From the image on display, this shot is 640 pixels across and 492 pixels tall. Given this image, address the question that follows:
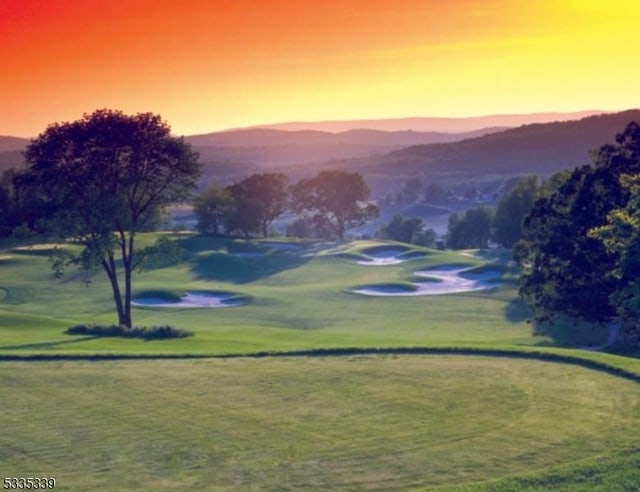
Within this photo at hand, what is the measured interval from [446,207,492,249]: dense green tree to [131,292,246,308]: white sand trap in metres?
57.7

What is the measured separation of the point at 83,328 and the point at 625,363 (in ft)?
76.9

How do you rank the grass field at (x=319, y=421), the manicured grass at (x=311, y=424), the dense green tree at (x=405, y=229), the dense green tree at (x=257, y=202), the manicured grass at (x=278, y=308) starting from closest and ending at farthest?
1. the grass field at (x=319, y=421)
2. the manicured grass at (x=311, y=424)
3. the manicured grass at (x=278, y=308)
4. the dense green tree at (x=257, y=202)
5. the dense green tree at (x=405, y=229)

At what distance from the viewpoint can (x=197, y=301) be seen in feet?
178

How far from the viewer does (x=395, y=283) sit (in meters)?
59.2

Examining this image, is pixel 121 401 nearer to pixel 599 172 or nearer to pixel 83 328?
pixel 83 328

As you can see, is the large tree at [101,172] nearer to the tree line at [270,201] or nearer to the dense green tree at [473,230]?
the tree line at [270,201]

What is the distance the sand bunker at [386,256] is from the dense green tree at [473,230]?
30.4 metres

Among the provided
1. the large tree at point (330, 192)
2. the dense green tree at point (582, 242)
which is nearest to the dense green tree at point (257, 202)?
the large tree at point (330, 192)

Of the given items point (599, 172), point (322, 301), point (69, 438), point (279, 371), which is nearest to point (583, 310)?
point (599, 172)

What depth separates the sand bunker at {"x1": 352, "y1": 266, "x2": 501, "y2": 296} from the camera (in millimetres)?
57438

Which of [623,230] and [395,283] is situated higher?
[623,230]

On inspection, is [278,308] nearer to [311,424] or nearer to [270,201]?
[311,424]

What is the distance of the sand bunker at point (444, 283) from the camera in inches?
2261

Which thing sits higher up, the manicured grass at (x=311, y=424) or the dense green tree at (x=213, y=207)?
the dense green tree at (x=213, y=207)
